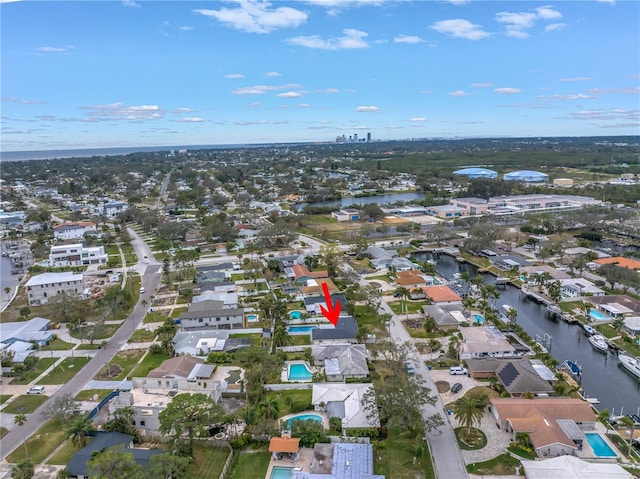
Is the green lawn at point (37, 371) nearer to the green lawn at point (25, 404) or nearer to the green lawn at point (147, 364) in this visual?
the green lawn at point (25, 404)

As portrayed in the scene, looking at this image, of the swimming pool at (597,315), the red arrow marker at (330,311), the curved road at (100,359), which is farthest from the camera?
the red arrow marker at (330,311)

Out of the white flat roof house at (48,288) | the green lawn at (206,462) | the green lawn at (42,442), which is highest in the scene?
the white flat roof house at (48,288)

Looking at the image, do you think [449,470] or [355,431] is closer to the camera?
[449,470]

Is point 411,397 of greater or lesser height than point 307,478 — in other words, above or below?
above

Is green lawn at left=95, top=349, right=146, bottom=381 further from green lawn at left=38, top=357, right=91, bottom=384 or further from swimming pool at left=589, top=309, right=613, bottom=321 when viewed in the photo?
swimming pool at left=589, top=309, right=613, bottom=321

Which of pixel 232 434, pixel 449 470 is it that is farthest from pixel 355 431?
pixel 232 434

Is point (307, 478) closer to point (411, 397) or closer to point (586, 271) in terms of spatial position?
point (411, 397)

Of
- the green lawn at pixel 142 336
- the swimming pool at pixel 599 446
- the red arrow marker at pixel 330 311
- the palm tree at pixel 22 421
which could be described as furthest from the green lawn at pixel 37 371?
the swimming pool at pixel 599 446
